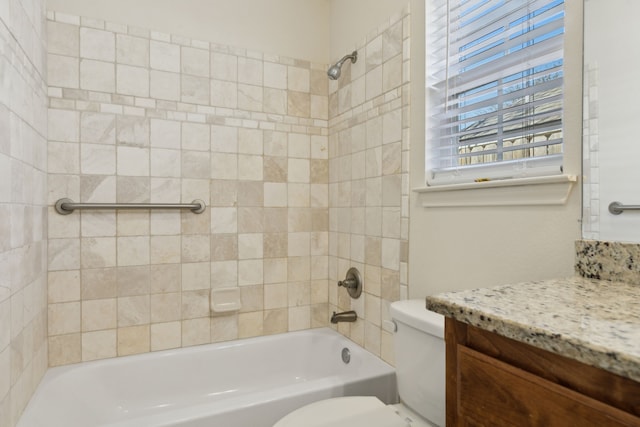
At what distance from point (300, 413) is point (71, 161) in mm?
1476

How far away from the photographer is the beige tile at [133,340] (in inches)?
72.8

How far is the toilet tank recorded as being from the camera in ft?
3.89

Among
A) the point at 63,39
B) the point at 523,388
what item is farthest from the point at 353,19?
the point at 523,388

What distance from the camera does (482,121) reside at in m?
1.36

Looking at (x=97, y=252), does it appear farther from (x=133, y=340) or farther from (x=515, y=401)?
(x=515, y=401)

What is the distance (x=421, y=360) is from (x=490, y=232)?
0.48 meters

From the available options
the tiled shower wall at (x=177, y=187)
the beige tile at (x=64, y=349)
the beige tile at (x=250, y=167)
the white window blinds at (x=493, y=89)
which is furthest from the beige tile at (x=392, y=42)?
the beige tile at (x=64, y=349)

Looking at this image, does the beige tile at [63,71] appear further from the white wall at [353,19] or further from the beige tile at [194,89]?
the white wall at [353,19]

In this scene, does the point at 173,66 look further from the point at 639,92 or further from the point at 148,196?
the point at 639,92

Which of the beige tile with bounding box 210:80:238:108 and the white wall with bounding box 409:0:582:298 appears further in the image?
the beige tile with bounding box 210:80:238:108

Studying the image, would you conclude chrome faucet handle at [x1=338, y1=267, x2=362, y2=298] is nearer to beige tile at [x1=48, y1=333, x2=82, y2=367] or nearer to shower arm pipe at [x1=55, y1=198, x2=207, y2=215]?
shower arm pipe at [x1=55, y1=198, x2=207, y2=215]

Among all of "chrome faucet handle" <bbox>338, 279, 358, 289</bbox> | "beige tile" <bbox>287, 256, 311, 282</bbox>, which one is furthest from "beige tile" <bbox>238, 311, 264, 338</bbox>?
"chrome faucet handle" <bbox>338, 279, 358, 289</bbox>

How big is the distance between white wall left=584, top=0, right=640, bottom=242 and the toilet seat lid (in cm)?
82

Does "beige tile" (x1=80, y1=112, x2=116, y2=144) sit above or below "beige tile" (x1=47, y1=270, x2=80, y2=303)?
above
